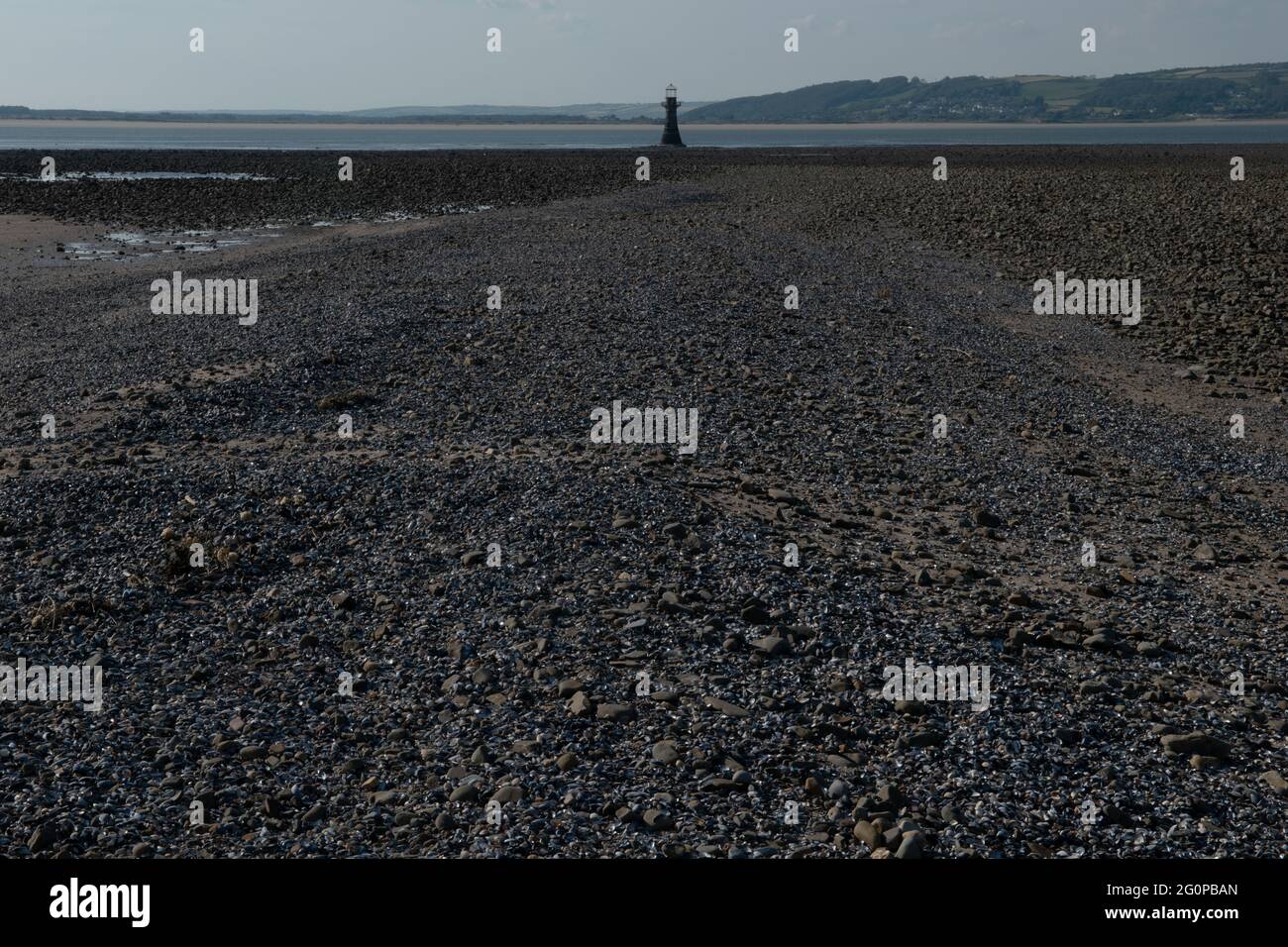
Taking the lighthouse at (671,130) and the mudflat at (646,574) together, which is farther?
the lighthouse at (671,130)

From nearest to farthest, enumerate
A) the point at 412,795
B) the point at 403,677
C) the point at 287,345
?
the point at 412,795 → the point at 403,677 → the point at 287,345

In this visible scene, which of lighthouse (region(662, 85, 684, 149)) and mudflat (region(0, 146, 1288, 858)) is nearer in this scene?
mudflat (region(0, 146, 1288, 858))

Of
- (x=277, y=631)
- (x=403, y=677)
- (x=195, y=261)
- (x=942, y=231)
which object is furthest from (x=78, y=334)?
(x=942, y=231)

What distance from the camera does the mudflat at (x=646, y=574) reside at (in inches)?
251

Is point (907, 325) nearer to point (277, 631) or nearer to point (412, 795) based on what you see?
point (277, 631)

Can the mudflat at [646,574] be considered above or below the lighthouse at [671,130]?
below

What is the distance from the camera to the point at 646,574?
9.36 m

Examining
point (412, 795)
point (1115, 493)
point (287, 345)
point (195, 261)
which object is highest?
point (195, 261)

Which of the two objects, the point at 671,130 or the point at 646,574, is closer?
the point at 646,574

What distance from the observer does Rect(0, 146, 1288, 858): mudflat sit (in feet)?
20.9

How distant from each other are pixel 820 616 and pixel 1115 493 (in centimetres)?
486

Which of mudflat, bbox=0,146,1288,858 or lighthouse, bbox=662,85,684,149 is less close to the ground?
lighthouse, bbox=662,85,684,149
